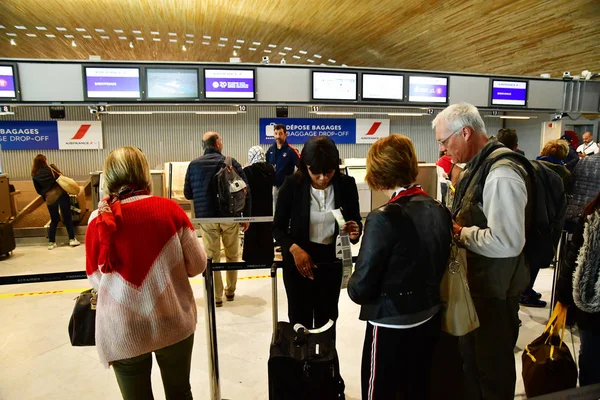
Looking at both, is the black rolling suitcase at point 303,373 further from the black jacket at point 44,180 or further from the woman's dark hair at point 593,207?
the black jacket at point 44,180

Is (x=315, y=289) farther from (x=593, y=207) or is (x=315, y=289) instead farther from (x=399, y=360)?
(x=593, y=207)

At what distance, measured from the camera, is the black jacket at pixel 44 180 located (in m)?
6.48

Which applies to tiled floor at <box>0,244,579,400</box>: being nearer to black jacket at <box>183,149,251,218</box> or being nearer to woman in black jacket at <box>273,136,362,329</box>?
woman in black jacket at <box>273,136,362,329</box>

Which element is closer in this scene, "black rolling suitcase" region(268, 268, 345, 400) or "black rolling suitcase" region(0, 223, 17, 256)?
"black rolling suitcase" region(268, 268, 345, 400)

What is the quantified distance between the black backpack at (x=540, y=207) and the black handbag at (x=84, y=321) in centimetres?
203

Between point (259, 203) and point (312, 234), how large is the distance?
2966mm

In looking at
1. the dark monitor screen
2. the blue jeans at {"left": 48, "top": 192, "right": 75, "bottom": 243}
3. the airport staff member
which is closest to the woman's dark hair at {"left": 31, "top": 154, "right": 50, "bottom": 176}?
the blue jeans at {"left": 48, "top": 192, "right": 75, "bottom": 243}

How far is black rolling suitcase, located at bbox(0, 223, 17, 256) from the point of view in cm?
614

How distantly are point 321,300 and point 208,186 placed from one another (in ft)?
7.52

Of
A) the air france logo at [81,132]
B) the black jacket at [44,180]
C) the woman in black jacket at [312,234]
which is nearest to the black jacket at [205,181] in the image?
the woman in black jacket at [312,234]

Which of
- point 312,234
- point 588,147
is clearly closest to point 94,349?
point 312,234

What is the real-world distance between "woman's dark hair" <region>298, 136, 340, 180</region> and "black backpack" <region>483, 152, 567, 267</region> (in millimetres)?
816

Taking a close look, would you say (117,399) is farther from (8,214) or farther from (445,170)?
(8,214)

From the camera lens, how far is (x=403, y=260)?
60.1 inches
